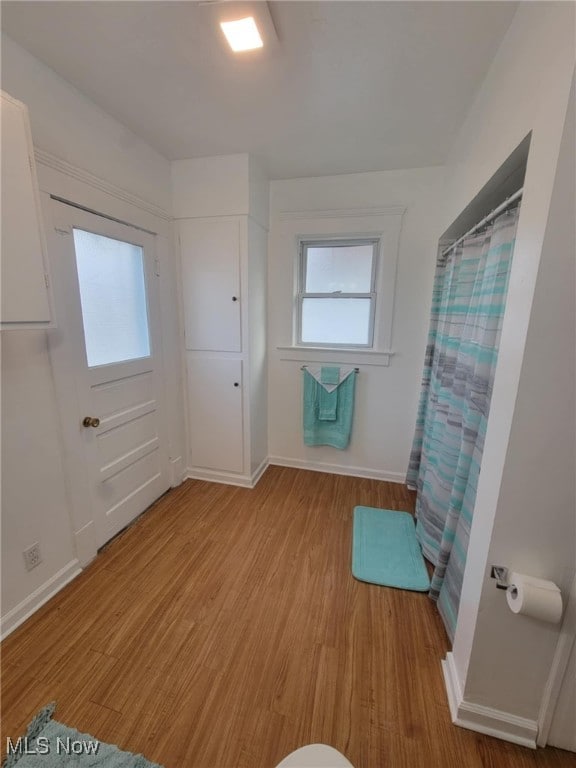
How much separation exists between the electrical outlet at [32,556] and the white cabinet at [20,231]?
3.56ft

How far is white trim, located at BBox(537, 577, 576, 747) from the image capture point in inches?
38.6

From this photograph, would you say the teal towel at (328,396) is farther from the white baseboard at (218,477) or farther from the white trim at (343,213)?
the white trim at (343,213)

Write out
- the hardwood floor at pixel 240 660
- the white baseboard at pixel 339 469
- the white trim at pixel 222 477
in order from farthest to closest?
the white baseboard at pixel 339 469
the white trim at pixel 222 477
the hardwood floor at pixel 240 660

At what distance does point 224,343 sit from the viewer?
246 centimetres

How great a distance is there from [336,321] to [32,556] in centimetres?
252

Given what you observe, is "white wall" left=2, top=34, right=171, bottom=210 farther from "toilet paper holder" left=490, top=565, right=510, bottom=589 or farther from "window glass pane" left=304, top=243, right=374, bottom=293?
"toilet paper holder" left=490, top=565, right=510, bottom=589

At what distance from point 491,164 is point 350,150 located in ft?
3.68

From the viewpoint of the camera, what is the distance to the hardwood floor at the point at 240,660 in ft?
3.54

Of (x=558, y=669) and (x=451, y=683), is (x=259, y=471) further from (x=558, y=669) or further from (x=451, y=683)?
(x=558, y=669)

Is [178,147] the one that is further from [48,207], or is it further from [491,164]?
[491,164]

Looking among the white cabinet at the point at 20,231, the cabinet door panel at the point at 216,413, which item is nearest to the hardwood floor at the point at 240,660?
the cabinet door panel at the point at 216,413

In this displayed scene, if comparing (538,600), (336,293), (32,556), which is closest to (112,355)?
(32,556)

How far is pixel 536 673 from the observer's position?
3.48ft

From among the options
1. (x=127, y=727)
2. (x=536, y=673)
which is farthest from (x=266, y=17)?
(x=127, y=727)
